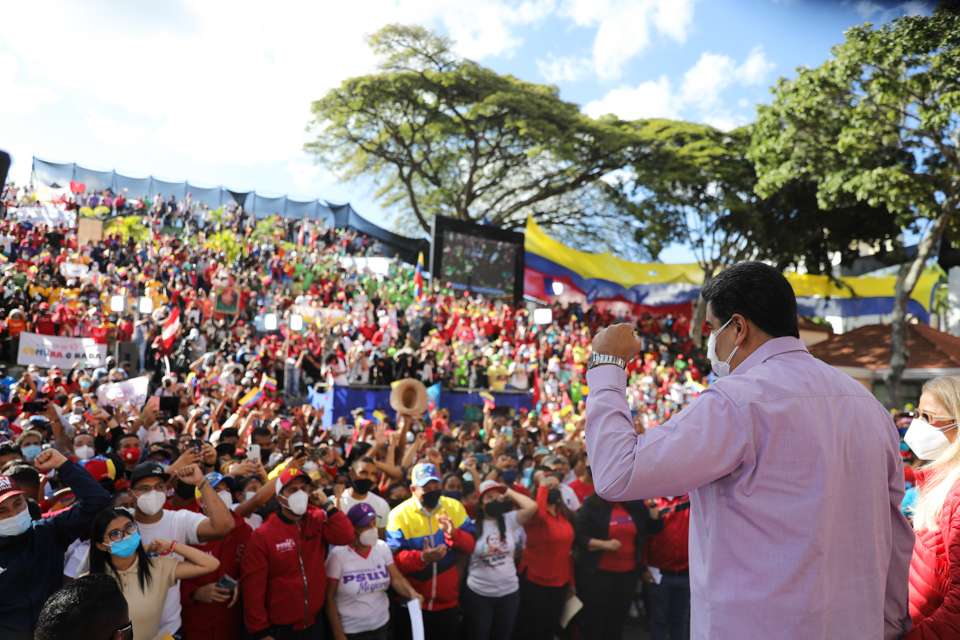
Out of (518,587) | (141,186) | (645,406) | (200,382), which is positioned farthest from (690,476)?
(141,186)

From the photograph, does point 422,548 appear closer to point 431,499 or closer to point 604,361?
point 431,499

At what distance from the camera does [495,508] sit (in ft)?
15.5

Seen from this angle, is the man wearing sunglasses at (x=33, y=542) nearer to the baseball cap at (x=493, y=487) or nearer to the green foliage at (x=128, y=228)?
the baseball cap at (x=493, y=487)

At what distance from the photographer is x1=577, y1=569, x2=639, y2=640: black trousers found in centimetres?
484

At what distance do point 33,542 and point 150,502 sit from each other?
1.79 ft

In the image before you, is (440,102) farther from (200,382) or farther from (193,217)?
(200,382)

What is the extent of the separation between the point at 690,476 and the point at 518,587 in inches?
145

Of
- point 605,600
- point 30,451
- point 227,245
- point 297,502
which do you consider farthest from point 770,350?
point 227,245

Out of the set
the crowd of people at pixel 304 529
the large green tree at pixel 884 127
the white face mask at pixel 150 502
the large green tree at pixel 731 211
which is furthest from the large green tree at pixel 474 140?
the white face mask at pixel 150 502

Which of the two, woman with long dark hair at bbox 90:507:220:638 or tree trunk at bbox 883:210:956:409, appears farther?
tree trunk at bbox 883:210:956:409

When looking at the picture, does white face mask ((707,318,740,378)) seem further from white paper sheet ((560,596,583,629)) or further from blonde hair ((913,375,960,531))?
white paper sheet ((560,596,583,629))

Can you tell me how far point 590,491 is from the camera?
17.7 ft

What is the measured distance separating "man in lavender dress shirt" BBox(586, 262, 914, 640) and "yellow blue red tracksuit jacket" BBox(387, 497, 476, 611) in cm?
305

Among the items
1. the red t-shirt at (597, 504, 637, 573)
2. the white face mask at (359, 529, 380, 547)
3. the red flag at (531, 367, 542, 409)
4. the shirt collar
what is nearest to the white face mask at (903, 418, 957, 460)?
the shirt collar
